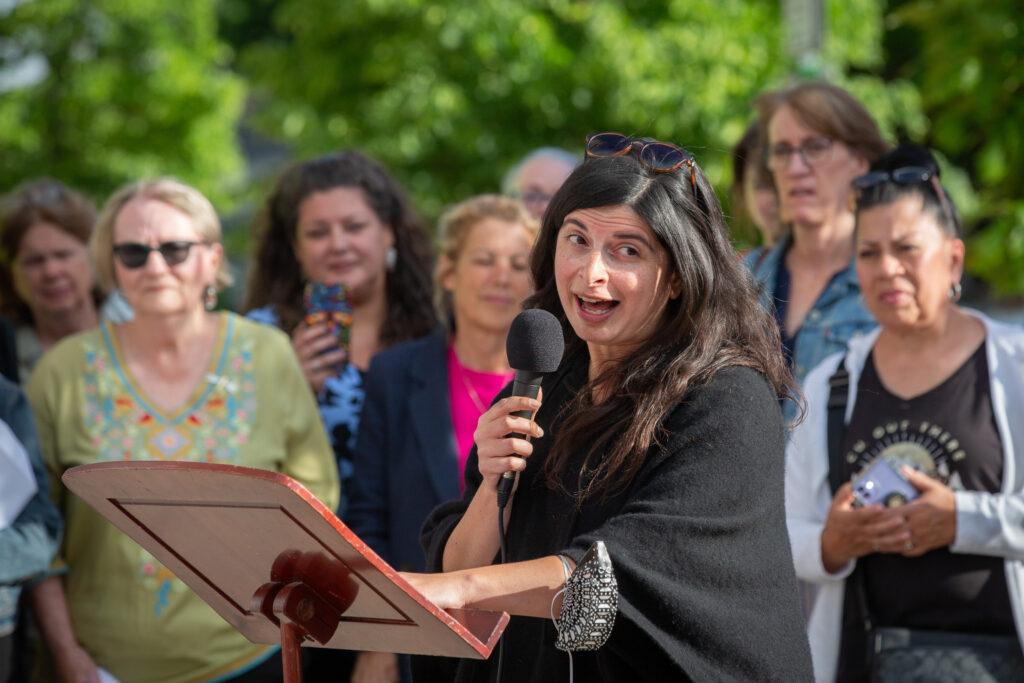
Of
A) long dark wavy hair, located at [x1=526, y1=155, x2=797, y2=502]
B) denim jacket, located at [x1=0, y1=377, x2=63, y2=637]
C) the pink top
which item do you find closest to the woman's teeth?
long dark wavy hair, located at [x1=526, y1=155, x2=797, y2=502]

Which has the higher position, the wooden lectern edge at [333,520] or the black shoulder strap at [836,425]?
the black shoulder strap at [836,425]

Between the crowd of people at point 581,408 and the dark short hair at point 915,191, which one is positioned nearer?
the crowd of people at point 581,408

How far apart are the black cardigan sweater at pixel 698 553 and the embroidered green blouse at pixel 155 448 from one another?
1903 millimetres

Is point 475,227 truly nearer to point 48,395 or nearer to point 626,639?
point 48,395

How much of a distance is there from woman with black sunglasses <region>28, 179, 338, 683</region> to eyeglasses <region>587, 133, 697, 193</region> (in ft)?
6.95

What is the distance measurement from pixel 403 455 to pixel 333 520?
250cm

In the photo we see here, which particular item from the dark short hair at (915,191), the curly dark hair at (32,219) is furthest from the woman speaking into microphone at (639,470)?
the curly dark hair at (32,219)

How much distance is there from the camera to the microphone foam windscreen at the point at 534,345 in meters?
2.88

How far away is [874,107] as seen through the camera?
13445 millimetres

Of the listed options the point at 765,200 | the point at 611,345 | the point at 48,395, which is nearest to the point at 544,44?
the point at 765,200

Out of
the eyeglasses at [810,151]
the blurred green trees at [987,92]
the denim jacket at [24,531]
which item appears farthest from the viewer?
the blurred green trees at [987,92]

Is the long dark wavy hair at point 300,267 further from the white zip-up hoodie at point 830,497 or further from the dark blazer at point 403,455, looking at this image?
the white zip-up hoodie at point 830,497

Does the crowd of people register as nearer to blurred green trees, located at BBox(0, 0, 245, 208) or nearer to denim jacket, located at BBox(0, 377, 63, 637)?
denim jacket, located at BBox(0, 377, 63, 637)

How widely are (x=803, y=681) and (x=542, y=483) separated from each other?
0.74 metres
